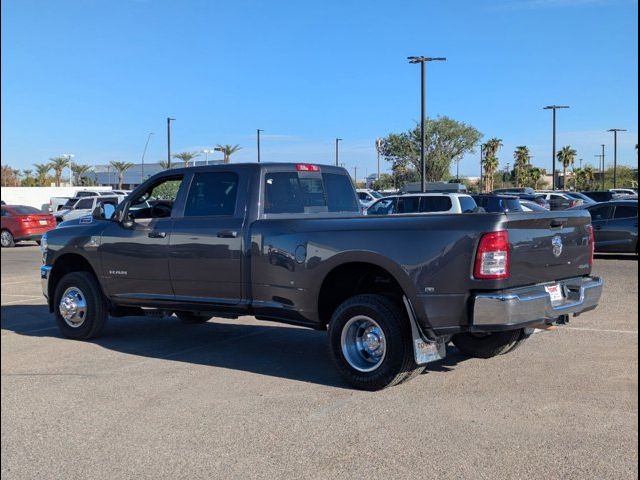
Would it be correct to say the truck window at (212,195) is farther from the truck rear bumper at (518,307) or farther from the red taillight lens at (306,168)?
the truck rear bumper at (518,307)

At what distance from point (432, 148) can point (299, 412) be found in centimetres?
6552

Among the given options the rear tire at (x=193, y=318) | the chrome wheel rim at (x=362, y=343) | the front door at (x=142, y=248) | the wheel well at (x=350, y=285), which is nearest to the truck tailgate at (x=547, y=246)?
the wheel well at (x=350, y=285)

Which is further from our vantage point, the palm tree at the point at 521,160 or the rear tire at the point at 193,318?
the palm tree at the point at 521,160

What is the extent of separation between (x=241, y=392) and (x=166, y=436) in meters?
1.16

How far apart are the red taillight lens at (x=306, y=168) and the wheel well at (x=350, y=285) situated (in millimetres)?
1588

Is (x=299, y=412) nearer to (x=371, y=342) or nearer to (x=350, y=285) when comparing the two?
(x=371, y=342)

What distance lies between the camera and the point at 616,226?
17125 mm

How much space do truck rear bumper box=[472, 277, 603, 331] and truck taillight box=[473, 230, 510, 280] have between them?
15cm

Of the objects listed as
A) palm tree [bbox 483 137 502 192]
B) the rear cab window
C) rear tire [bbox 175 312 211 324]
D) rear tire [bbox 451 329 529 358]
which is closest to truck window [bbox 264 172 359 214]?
the rear cab window

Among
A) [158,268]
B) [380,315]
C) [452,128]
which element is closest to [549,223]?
[380,315]

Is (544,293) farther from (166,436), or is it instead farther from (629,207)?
(629,207)

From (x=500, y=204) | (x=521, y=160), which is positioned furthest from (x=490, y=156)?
(x=500, y=204)

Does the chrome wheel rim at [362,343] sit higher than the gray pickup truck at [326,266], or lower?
lower

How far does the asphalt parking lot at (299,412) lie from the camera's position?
4312 mm
